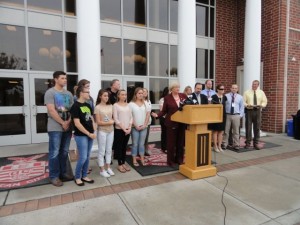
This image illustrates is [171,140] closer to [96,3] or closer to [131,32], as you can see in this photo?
[96,3]

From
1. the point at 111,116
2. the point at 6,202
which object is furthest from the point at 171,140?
the point at 6,202

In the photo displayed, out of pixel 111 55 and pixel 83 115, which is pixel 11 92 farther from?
pixel 83 115

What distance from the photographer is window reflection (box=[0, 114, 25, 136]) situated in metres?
6.77

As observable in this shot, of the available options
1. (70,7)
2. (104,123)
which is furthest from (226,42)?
(104,123)

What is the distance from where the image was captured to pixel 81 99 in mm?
3783

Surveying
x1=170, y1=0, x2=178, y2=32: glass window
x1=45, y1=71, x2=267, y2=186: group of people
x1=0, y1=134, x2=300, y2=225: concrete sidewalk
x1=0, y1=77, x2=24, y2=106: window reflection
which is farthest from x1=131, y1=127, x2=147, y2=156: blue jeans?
x1=170, y1=0, x2=178, y2=32: glass window

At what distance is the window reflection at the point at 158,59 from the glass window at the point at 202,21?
6.36 ft

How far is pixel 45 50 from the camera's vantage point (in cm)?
A: 737

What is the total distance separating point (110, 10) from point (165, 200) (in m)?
7.39

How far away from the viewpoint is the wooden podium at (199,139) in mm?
4141

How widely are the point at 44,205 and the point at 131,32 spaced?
7.04 m

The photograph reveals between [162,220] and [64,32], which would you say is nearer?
[162,220]

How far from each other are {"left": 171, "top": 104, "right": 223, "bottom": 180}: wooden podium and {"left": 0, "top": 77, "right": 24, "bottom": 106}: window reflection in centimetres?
535

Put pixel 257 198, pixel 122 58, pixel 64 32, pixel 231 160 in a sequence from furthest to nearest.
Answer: pixel 122 58 → pixel 64 32 → pixel 231 160 → pixel 257 198
